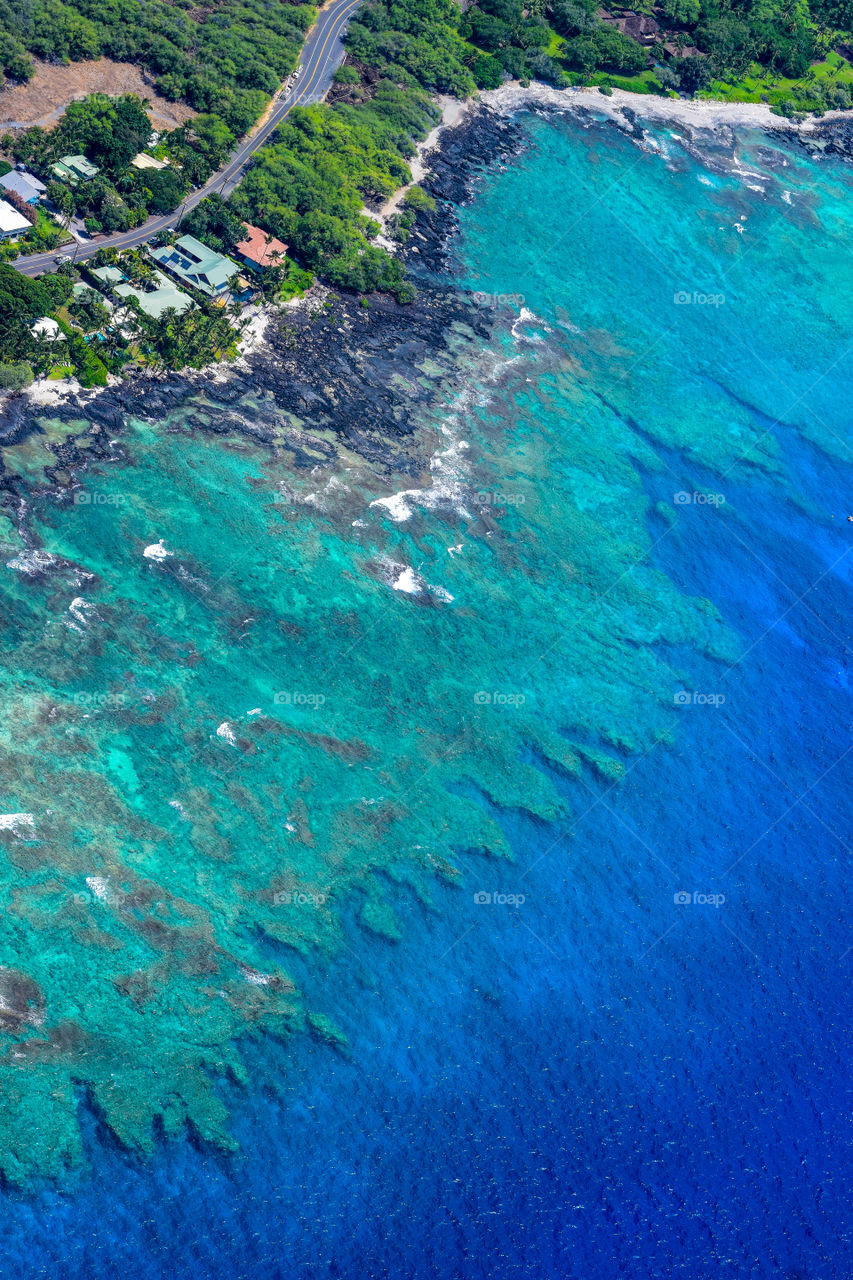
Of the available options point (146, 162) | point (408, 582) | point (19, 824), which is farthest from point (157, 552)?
point (146, 162)

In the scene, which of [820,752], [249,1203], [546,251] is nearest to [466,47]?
[546,251]

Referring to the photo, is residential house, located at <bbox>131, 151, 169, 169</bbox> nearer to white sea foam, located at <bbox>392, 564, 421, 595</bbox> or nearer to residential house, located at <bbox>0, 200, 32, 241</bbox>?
residential house, located at <bbox>0, 200, 32, 241</bbox>
